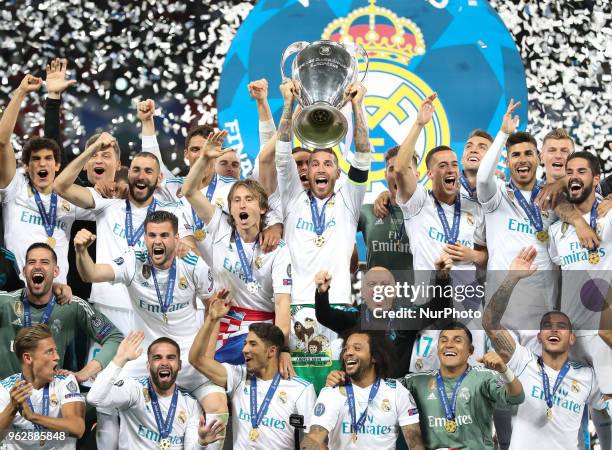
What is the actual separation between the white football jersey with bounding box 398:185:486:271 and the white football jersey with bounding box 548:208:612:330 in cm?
45

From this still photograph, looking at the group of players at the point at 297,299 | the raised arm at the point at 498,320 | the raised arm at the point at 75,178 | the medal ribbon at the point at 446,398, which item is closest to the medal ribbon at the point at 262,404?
the group of players at the point at 297,299

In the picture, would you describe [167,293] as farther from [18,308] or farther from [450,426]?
[450,426]

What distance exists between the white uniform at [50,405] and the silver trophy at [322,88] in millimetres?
1722

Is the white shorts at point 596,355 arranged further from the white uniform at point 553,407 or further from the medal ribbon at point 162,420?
the medal ribbon at point 162,420

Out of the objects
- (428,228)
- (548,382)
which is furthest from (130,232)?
(548,382)

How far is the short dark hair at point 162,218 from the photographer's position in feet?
21.6

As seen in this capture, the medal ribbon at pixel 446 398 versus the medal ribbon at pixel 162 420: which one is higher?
the medal ribbon at pixel 446 398

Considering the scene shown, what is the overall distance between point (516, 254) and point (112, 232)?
2187 millimetres

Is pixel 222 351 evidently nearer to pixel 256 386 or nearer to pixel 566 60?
pixel 256 386

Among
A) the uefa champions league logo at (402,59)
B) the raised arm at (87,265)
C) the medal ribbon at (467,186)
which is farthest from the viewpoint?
the uefa champions league logo at (402,59)

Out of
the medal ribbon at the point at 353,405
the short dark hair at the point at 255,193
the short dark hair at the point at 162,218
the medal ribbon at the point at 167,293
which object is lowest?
the medal ribbon at the point at 353,405

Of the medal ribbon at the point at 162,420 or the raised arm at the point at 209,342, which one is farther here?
the medal ribbon at the point at 162,420

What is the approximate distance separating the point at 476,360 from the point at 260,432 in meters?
1.23

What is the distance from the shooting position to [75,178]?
6.95m
